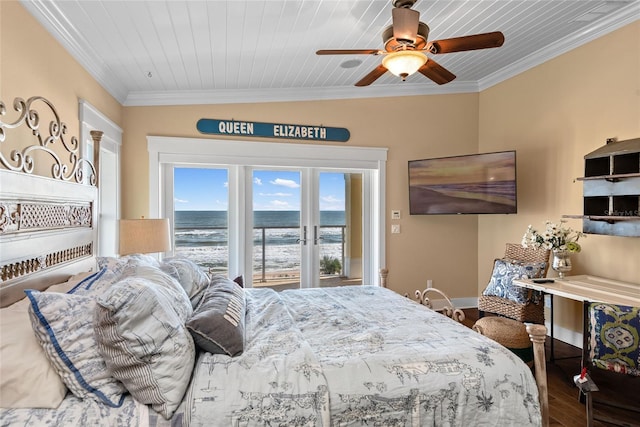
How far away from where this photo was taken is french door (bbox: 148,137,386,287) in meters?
4.11

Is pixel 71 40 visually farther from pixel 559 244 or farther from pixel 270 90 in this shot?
pixel 559 244

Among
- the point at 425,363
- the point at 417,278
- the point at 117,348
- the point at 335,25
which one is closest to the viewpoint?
the point at 117,348

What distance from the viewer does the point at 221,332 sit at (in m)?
1.66

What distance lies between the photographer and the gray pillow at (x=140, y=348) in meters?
1.35

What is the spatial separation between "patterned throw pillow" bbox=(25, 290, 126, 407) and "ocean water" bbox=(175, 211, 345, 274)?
9.33ft

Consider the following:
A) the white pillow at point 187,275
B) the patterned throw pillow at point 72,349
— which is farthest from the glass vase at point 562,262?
the patterned throw pillow at point 72,349

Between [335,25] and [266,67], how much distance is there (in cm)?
97

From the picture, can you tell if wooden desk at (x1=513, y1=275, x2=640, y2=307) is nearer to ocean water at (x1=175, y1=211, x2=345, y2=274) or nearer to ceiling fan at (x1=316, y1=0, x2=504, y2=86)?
ceiling fan at (x1=316, y1=0, x2=504, y2=86)

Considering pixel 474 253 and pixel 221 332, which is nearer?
pixel 221 332

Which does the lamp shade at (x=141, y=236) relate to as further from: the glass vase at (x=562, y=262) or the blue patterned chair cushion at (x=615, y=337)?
the glass vase at (x=562, y=262)

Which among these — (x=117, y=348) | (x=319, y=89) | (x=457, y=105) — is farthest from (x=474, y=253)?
(x=117, y=348)

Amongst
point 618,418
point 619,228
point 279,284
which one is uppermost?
point 619,228

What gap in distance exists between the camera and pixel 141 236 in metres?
2.95

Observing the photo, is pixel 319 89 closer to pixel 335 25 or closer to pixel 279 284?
pixel 335 25
